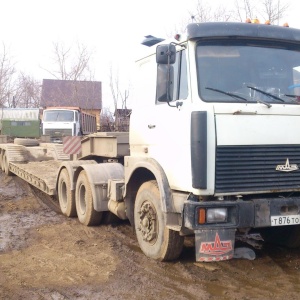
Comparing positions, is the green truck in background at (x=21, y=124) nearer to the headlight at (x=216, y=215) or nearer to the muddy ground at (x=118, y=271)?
the muddy ground at (x=118, y=271)

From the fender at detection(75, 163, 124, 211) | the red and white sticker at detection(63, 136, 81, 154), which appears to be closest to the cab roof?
the fender at detection(75, 163, 124, 211)

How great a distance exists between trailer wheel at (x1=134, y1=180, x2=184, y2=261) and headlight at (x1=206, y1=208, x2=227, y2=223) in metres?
0.69

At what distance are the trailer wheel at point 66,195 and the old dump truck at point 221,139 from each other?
2996 millimetres

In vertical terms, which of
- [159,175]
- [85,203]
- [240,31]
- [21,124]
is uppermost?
[240,31]

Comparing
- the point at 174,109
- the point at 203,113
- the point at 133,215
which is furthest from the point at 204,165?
the point at 133,215

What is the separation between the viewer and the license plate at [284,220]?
4.93 metres

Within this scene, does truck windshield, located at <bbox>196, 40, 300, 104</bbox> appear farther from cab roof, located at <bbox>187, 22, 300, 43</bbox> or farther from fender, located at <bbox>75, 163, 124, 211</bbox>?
fender, located at <bbox>75, 163, 124, 211</bbox>

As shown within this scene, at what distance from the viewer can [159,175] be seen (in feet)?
17.3

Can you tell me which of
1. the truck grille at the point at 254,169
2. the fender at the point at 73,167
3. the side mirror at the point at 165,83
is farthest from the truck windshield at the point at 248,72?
the fender at the point at 73,167

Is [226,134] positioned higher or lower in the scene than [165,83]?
lower

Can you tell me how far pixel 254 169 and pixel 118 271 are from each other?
6.49ft

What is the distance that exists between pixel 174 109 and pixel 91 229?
334 cm

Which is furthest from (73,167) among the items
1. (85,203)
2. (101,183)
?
(101,183)

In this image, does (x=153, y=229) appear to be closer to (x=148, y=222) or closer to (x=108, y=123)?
(x=148, y=222)
